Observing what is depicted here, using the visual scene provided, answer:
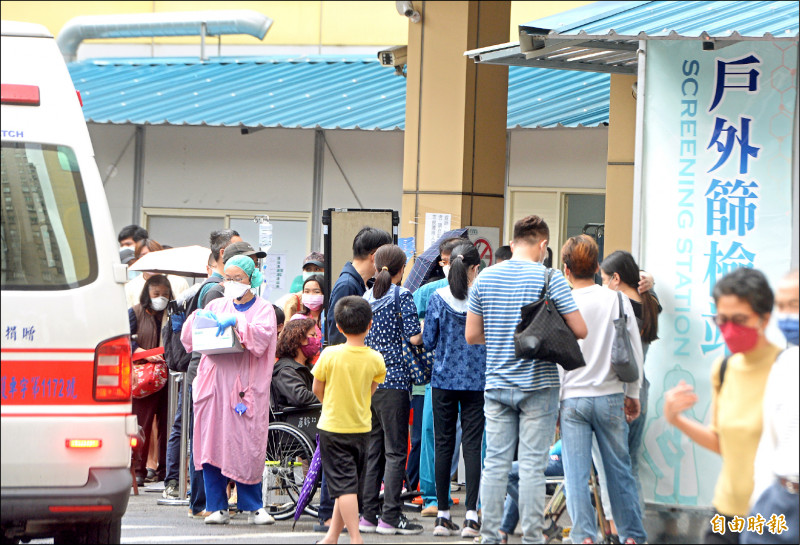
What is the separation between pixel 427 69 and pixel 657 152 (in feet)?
16.4

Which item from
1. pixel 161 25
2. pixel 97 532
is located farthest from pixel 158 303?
pixel 161 25

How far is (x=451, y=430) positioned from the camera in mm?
7688

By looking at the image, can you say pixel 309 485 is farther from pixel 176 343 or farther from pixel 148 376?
pixel 148 376

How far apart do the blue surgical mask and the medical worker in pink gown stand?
399cm

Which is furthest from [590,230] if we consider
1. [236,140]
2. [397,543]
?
[397,543]

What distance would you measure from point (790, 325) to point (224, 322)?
4.05m

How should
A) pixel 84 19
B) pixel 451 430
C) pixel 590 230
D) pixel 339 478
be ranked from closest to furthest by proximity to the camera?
pixel 339 478 < pixel 451 430 < pixel 590 230 < pixel 84 19

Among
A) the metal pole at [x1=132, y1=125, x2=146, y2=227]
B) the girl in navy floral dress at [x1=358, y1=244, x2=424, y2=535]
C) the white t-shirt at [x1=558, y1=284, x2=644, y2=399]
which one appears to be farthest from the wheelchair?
the metal pole at [x1=132, y1=125, x2=146, y2=227]

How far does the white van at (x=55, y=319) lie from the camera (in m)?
5.44

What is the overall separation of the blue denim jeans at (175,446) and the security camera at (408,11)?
448 cm

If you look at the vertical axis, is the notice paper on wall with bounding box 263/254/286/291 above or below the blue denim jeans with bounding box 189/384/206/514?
above

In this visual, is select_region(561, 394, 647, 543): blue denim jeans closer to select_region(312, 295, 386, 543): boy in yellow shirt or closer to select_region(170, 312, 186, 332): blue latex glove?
select_region(312, 295, 386, 543): boy in yellow shirt

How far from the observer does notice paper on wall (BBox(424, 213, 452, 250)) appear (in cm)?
1145

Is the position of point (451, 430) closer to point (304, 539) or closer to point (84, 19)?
point (304, 539)
